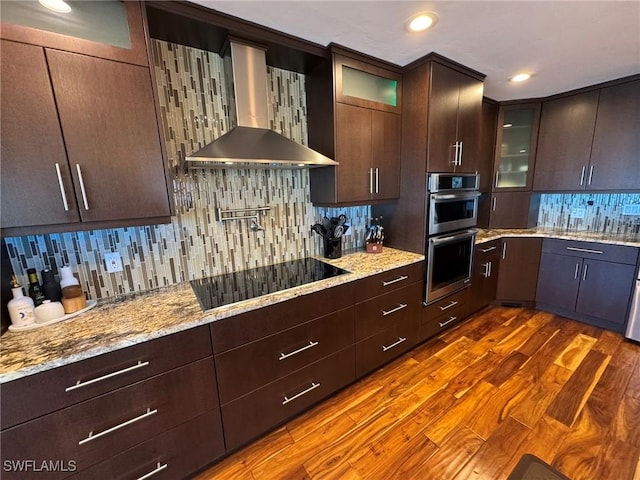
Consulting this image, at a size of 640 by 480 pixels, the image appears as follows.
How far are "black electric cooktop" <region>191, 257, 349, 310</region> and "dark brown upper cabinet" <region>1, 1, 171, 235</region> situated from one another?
0.53m

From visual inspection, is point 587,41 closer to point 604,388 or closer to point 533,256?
point 533,256

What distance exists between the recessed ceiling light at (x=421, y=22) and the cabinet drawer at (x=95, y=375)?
200 cm

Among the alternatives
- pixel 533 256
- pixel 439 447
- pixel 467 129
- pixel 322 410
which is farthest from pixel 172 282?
pixel 533 256

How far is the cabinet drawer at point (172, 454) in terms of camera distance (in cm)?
113

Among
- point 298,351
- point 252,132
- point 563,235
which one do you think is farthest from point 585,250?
point 252,132

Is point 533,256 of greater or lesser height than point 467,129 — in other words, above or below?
below

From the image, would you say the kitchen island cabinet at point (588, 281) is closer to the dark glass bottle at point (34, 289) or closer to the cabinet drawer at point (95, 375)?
the cabinet drawer at point (95, 375)

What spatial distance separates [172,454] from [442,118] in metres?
2.75

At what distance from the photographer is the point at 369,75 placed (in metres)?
2.00

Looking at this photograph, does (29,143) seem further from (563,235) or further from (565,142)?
(565,142)

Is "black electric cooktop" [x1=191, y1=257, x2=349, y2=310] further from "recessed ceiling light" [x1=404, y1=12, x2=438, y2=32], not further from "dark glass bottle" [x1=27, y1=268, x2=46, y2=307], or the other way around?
"recessed ceiling light" [x1=404, y1=12, x2=438, y2=32]

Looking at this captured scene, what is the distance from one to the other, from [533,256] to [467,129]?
1.72 m

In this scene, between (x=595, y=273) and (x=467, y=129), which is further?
(x=595, y=273)

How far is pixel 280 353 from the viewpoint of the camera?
150 cm
